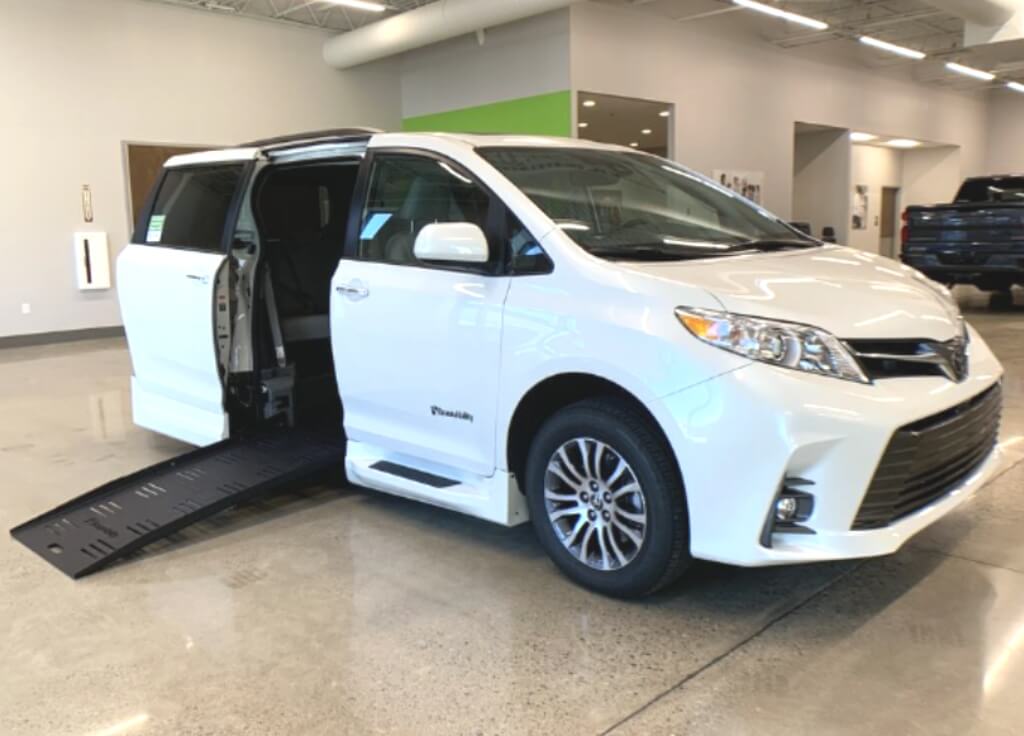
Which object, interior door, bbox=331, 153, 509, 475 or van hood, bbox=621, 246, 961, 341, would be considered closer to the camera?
van hood, bbox=621, 246, 961, 341

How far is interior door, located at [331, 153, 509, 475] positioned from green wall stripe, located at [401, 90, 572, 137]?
25.4 feet

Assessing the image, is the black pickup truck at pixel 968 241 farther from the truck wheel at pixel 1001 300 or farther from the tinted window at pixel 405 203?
the tinted window at pixel 405 203

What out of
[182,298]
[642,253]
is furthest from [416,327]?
[182,298]

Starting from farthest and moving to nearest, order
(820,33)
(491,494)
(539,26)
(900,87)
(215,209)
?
(900,87) → (820,33) → (539,26) → (215,209) → (491,494)

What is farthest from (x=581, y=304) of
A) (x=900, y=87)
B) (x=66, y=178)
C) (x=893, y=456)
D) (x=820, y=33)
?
(x=900, y=87)

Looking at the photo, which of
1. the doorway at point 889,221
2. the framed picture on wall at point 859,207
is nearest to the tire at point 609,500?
the framed picture on wall at point 859,207

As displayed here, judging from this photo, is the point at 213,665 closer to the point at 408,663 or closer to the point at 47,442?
the point at 408,663

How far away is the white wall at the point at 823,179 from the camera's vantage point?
16562mm

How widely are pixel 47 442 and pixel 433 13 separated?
7.92m

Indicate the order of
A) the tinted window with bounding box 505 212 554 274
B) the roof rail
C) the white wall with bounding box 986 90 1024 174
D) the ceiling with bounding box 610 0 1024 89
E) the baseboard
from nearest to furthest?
1. the tinted window with bounding box 505 212 554 274
2. the roof rail
3. the baseboard
4. the ceiling with bounding box 610 0 1024 89
5. the white wall with bounding box 986 90 1024 174

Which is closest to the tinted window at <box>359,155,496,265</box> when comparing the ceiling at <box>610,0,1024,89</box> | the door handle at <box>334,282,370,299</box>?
the door handle at <box>334,282,370,299</box>

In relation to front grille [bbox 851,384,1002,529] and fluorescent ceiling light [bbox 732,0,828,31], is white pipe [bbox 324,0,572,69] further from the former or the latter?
front grille [bbox 851,384,1002,529]

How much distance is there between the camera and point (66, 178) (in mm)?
10758

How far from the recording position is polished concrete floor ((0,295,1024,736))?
2217 mm
